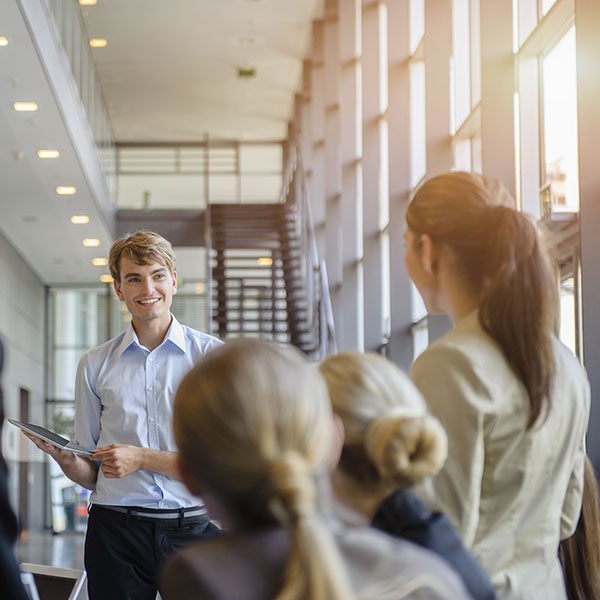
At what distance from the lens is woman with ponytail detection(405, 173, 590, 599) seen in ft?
6.30

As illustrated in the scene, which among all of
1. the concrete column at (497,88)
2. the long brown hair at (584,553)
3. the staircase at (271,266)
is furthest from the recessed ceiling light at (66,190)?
the long brown hair at (584,553)

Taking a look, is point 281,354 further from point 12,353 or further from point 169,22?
point 12,353

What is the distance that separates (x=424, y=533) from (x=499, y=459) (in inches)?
13.3

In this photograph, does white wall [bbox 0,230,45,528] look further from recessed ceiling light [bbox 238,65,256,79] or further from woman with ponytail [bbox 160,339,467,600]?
woman with ponytail [bbox 160,339,467,600]

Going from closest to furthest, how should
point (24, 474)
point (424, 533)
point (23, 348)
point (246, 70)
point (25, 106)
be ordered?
point (424, 533) < point (25, 106) < point (246, 70) < point (23, 348) < point (24, 474)

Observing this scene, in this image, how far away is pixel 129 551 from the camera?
333 cm

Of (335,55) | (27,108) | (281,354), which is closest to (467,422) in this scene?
(281,354)

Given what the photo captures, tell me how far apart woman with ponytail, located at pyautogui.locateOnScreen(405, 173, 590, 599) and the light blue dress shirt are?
4.92ft

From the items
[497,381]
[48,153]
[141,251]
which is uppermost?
[48,153]

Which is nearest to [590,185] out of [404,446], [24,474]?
[404,446]

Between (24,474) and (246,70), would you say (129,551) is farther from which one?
(24,474)

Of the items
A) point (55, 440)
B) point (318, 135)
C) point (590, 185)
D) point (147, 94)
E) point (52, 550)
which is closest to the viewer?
point (55, 440)

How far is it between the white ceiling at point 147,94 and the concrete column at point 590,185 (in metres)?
6.76

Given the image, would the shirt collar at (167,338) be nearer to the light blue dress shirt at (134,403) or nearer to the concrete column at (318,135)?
the light blue dress shirt at (134,403)
